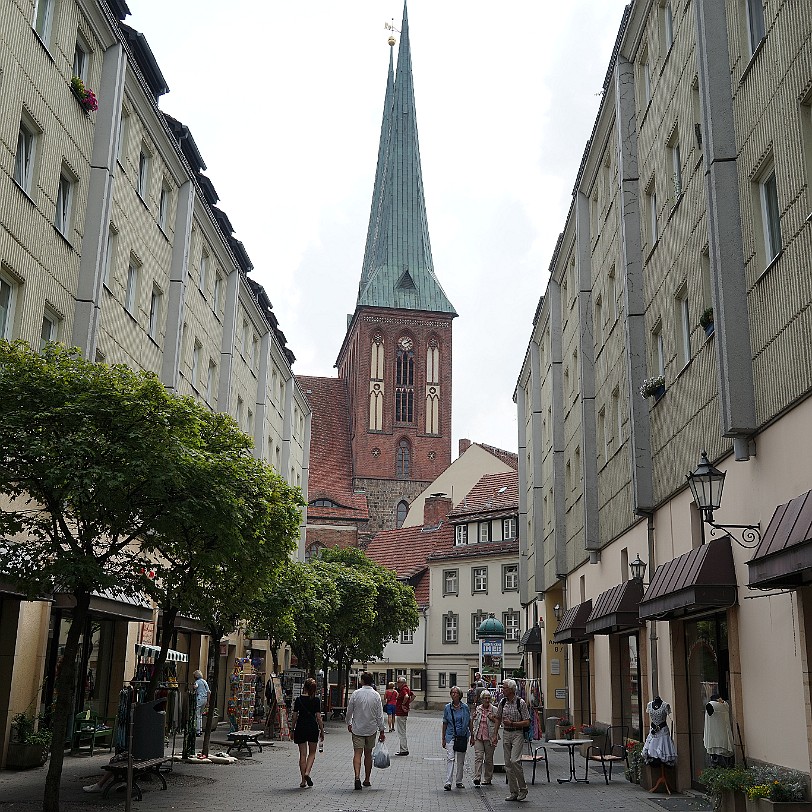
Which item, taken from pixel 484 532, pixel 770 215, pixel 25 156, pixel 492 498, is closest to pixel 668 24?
pixel 770 215

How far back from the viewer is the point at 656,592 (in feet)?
54.5

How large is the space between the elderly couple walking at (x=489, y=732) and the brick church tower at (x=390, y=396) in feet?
235

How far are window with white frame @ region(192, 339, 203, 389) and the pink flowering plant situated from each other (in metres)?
11.6

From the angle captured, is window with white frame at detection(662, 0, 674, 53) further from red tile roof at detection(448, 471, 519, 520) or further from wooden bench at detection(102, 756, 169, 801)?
red tile roof at detection(448, 471, 519, 520)

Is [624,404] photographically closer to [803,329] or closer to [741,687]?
[741,687]

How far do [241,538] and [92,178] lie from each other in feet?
33.7

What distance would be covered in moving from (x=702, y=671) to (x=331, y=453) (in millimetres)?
81274

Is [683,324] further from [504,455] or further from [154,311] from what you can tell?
[504,455]

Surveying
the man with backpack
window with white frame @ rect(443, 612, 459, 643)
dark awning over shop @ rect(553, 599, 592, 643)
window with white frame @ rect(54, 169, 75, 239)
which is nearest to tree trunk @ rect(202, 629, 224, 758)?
the man with backpack

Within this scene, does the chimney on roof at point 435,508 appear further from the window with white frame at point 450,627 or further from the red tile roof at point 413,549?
the window with white frame at point 450,627

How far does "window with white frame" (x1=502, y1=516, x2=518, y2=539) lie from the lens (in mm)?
63750

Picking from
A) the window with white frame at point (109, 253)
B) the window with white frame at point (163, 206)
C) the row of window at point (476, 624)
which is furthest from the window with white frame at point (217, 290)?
the row of window at point (476, 624)

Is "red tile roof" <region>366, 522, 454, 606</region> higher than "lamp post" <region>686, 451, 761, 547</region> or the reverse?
higher

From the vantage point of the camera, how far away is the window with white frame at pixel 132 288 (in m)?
25.3
